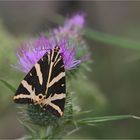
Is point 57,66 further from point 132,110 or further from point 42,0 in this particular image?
point 42,0

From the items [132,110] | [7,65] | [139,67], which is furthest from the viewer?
[139,67]

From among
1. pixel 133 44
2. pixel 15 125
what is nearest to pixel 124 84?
pixel 15 125

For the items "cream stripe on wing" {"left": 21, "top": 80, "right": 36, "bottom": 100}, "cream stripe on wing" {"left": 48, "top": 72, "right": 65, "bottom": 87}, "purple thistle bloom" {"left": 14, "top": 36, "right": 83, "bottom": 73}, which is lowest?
"cream stripe on wing" {"left": 21, "top": 80, "right": 36, "bottom": 100}

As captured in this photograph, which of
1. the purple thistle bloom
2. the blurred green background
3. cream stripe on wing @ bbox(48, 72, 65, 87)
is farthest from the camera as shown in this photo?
the blurred green background

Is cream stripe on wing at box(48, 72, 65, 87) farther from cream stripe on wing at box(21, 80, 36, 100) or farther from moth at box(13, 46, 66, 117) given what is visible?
cream stripe on wing at box(21, 80, 36, 100)

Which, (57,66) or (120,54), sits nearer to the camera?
(57,66)

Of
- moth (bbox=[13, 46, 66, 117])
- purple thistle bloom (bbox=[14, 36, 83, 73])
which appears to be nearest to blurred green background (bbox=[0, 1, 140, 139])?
purple thistle bloom (bbox=[14, 36, 83, 73])
